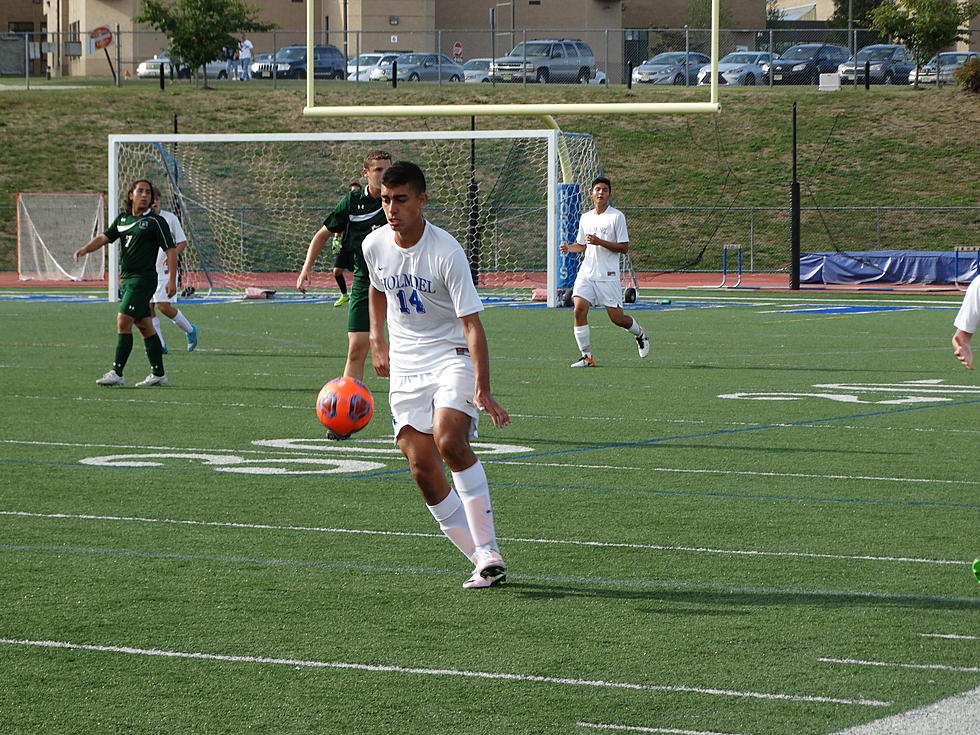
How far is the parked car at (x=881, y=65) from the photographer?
55.2m

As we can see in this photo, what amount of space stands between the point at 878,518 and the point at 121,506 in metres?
4.12

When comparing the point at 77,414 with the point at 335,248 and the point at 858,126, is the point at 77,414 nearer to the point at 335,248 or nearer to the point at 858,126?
the point at 335,248

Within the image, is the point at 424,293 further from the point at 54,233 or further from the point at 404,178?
the point at 54,233

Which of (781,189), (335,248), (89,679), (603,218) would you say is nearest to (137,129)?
(781,189)

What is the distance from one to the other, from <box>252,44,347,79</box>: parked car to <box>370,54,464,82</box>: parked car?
1.44 m

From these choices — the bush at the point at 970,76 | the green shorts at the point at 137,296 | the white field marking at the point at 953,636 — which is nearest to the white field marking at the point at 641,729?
the white field marking at the point at 953,636

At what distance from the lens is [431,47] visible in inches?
2662

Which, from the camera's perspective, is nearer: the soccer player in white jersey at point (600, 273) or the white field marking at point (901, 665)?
the white field marking at point (901, 665)

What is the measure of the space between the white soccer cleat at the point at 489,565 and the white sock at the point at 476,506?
60 mm

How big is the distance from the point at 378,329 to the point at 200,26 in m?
49.5

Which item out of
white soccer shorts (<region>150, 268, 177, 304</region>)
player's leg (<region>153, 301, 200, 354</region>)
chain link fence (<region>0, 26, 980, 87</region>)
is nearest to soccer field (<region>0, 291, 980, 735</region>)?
player's leg (<region>153, 301, 200, 354</region>)

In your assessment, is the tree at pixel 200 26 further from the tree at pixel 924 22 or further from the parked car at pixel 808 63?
the tree at pixel 924 22

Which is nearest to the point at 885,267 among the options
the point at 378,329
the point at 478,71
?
the point at 478,71

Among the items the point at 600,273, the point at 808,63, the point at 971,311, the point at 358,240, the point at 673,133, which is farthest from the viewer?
the point at 808,63
